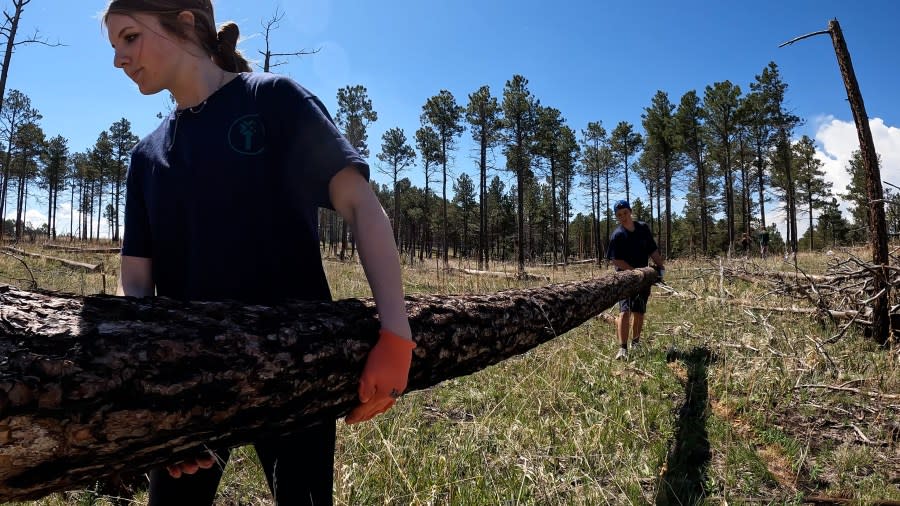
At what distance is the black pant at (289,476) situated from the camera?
1.25m

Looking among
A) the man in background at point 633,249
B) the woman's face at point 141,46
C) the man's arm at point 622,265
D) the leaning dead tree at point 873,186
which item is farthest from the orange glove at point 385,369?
the leaning dead tree at point 873,186

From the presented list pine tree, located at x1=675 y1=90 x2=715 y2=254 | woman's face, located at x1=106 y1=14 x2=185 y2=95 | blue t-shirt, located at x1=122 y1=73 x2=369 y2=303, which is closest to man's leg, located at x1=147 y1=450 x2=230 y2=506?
blue t-shirt, located at x1=122 y1=73 x2=369 y2=303

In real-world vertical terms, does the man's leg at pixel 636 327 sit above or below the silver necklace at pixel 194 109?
below

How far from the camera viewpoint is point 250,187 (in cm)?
123

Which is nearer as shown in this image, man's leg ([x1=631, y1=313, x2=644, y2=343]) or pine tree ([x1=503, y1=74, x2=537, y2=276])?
man's leg ([x1=631, y1=313, x2=644, y2=343])

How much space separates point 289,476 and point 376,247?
29.1 inches

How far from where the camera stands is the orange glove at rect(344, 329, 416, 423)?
3.59ft

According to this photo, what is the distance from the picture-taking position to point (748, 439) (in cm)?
326

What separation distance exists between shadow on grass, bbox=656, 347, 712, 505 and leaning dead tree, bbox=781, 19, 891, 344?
107 inches

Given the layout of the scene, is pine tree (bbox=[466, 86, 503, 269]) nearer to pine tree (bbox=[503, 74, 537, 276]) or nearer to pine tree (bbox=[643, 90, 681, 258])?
pine tree (bbox=[503, 74, 537, 276])

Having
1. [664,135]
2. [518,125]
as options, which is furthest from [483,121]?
[664,135]

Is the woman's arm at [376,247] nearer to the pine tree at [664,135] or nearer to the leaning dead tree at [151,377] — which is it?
the leaning dead tree at [151,377]

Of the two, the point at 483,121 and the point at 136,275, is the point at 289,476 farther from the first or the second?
the point at 483,121

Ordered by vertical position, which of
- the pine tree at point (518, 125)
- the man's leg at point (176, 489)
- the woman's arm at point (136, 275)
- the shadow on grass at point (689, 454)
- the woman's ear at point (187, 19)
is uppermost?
the pine tree at point (518, 125)
